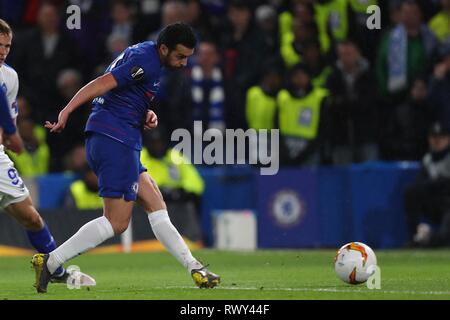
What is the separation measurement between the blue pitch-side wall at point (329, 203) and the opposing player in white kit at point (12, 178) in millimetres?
6743

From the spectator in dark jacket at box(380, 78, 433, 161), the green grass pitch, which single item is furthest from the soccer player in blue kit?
the spectator in dark jacket at box(380, 78, 433, 161)

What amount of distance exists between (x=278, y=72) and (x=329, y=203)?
6.20ft

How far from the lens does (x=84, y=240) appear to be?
892 cm

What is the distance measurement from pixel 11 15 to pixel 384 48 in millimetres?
6029

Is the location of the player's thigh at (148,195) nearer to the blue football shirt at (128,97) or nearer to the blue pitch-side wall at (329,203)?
the blue football shirt at (128,97)

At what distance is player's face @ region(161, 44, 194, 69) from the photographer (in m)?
8.96

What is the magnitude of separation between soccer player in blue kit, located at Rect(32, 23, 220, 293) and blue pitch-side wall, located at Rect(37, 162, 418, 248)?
22.3 ft

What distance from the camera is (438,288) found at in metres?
9.01

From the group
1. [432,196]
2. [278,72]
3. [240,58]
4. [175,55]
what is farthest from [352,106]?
[175,55]

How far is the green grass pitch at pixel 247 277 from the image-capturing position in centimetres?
856

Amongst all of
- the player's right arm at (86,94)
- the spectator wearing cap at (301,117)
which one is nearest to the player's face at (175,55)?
the player's right arm at (86,94)

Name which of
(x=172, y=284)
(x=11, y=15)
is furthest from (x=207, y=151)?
(x=172, y=284)

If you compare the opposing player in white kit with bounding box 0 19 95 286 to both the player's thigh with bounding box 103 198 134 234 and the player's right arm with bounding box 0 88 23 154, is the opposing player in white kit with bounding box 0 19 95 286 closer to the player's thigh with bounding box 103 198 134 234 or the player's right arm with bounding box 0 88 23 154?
the player's right arm with bounding box 0 88 23 154

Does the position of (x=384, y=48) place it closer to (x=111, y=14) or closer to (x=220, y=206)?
(x=220, y=206)
